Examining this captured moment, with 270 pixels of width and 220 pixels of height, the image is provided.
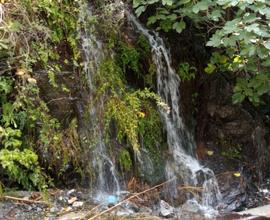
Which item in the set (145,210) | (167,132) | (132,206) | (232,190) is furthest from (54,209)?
(232,190)

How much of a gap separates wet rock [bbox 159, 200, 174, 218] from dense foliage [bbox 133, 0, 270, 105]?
1.25 meters

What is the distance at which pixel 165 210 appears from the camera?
406 cm

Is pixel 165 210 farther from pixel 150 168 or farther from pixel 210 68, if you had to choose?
pixel 210 68

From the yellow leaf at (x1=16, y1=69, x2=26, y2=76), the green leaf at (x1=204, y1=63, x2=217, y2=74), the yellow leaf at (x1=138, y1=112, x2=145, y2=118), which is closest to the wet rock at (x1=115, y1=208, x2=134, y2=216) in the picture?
the yellow leaf at (x1=138, y1=112, x2=145, y2=118)

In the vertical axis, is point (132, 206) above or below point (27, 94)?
below

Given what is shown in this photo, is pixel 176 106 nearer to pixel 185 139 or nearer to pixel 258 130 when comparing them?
pixel 185 139

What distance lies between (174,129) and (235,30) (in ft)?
5.09

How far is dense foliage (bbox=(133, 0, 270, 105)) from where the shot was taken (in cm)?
355

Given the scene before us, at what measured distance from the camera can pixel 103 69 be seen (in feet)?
14.3

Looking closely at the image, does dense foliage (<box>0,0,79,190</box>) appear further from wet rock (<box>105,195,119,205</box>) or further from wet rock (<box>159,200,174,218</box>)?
wet rock (<box>159,200,174,218</box>)

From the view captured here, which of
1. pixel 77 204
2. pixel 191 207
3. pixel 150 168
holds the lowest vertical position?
pixel 191 207

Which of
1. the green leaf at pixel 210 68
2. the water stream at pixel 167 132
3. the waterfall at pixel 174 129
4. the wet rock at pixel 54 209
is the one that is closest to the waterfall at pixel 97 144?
the water stream at pixel 167 132

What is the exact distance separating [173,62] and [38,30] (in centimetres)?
161

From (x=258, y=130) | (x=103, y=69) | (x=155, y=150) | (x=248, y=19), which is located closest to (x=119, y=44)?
(x=103, y=69)
